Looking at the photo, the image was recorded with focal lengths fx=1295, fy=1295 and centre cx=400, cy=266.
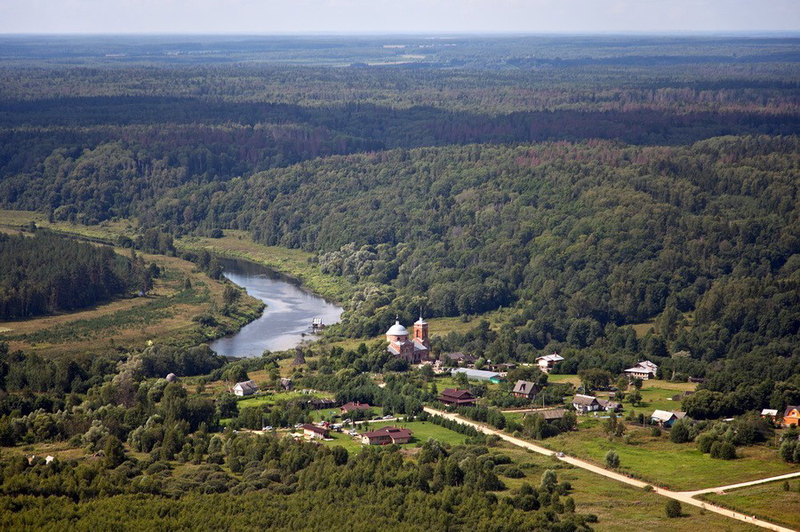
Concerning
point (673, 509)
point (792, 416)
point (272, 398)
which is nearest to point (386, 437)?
point (272, 398)

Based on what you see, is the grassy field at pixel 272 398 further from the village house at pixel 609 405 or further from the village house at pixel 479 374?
the village house at pixel 609 405

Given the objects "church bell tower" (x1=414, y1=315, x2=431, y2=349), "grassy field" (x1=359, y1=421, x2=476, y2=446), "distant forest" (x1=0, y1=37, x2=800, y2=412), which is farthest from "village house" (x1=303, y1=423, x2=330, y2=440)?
"church bell tower" (x1=414, y1=315, x2=431, y2=349)

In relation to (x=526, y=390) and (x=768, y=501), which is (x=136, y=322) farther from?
(x=768, y=501)

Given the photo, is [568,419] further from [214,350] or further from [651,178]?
[651,178]

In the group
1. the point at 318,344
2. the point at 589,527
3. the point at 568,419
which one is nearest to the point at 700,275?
the point at 318,344

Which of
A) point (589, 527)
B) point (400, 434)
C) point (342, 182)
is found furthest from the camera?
point (342, 182)

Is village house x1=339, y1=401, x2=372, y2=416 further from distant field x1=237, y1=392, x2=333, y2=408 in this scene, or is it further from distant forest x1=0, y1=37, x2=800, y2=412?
distant forest x1=0, y1=37, x2=800, y2=412

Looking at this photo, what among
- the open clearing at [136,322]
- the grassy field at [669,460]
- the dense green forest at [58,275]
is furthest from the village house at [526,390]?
the dense green forest at [58,275]

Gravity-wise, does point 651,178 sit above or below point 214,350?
above
